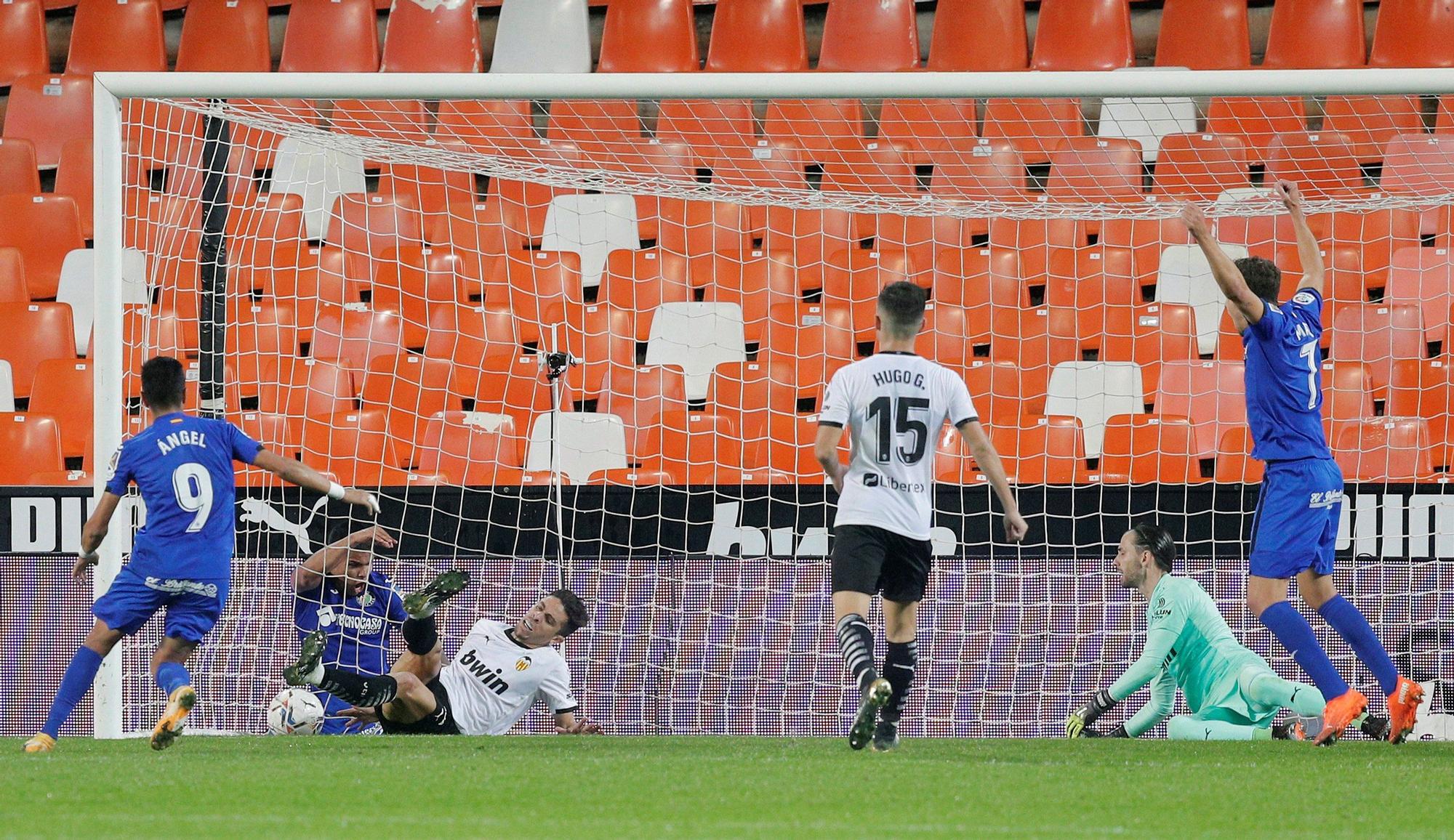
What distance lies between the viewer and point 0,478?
28.4 feet

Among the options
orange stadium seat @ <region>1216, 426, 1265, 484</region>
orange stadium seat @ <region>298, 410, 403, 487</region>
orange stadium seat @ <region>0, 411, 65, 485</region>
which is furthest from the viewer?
orange stadium seat @ <region>0, 411, 65, 485</region>

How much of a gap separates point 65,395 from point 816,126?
4.87 m

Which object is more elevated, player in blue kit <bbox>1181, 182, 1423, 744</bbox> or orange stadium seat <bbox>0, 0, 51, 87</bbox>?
orange stadium seat <bbox>0, 0, 51, 87</bbox>

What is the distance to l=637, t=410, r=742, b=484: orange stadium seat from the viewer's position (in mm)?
8406

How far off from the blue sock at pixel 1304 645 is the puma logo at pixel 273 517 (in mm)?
4150

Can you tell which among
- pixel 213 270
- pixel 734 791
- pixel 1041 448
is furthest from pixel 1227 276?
pixel 213 270

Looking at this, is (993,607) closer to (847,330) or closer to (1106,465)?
(1106,465)

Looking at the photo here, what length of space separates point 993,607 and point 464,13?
651cm

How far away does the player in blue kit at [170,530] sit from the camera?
212 inches

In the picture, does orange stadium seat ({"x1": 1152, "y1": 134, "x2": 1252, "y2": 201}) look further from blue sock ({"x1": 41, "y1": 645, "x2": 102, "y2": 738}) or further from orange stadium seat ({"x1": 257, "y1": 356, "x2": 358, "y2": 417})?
blue sock ({"x1": 41, "y1": 645, "x2": 102, "y2": 738})

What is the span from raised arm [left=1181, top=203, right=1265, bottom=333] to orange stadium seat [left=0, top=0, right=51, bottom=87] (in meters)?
9.47

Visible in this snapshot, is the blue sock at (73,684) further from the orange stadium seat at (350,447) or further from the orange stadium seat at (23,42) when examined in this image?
the orange stadium seat at (23,42)

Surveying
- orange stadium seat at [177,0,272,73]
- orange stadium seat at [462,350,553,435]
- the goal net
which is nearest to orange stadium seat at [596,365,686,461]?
the goal net

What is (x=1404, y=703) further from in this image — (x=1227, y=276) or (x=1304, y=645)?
(x=1227, y=276)
